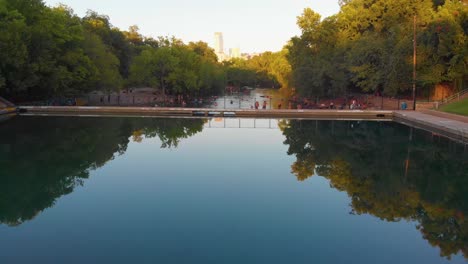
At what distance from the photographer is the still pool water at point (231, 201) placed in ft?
29.2

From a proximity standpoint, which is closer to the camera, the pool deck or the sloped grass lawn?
the sloped grass lawn

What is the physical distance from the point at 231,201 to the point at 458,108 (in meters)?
27.3

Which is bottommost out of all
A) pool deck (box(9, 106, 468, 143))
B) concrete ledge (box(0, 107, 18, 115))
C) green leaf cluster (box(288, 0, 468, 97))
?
pool deck (box(9, 106, 468, 143))

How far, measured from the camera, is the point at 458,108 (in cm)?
3300

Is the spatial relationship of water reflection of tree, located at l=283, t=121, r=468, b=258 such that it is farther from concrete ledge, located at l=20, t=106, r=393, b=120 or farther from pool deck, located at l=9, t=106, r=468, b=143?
concrete ledge, located at l=20, t=106, r=393, b=120

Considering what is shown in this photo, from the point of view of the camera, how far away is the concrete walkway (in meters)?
23.8

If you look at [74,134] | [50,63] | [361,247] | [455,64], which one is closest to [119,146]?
[74,134]

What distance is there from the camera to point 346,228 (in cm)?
1035

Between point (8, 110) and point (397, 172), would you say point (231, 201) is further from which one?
point (8, 110)

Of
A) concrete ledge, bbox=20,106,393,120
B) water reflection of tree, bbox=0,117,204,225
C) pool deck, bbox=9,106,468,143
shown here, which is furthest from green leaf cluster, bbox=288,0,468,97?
water reflection of tree, bbox=0,117,204,225

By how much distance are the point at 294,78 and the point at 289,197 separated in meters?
43.3

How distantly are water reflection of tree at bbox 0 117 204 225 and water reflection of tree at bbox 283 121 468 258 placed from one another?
825 cm

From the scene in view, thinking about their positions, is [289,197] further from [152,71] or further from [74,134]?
[152,71]

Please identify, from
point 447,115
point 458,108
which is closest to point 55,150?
point 447,115
